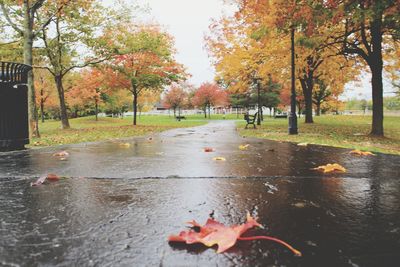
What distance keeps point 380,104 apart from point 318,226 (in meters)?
13.8

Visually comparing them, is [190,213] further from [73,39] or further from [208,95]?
[208,95]

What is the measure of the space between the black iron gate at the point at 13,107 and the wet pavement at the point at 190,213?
5.50 feet

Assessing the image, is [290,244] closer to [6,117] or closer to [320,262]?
[320,262]

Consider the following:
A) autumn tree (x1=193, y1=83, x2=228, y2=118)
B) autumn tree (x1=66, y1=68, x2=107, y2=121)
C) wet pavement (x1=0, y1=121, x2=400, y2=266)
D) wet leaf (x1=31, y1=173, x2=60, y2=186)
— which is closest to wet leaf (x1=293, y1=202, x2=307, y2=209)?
wet pavement (x1=0, y1=121, x2=400, y2=266)

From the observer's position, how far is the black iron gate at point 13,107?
16.9 feet

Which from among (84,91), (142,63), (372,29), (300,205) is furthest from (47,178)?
(84,91)

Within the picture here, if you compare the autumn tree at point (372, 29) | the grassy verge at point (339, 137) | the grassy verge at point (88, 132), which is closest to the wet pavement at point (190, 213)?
the grassy verge at point (339, 137)

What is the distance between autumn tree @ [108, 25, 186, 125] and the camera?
21484 millimetres

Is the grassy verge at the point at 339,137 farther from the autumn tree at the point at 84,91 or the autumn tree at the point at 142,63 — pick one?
the autumn tree at the point at 84,91

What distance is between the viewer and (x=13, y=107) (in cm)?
529

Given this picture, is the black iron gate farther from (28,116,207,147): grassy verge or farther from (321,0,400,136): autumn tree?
(321,0,400,136): autumn tree

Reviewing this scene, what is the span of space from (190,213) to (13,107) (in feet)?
15.4

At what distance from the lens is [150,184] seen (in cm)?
306

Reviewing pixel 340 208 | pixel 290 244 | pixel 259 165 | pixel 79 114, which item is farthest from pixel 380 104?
pixel 79 114
